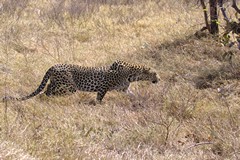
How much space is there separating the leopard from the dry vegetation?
13 cm

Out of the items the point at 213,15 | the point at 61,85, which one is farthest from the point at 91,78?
the point at 213,15

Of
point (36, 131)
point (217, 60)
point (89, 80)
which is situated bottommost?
point (217, 60)

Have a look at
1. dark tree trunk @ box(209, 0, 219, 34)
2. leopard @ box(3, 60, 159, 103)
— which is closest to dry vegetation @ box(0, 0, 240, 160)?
leopard @ box(3, 60, 159, 103)

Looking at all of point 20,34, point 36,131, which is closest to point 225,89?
point 36,131

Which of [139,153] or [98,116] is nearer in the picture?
[139,153]

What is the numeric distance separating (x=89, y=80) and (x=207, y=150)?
2753mm

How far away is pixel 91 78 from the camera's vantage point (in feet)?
24.3

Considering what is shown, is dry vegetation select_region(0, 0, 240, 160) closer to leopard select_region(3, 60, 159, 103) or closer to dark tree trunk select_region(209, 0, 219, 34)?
leopard select_region(3, 60, 159, 103)

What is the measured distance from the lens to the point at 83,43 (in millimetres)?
10375

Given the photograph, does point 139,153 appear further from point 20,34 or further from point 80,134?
point 20,34

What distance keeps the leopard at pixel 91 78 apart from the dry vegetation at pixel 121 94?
0.13 metres

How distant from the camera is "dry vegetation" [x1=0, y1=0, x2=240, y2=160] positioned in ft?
15.8

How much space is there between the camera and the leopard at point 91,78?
7.18 metres

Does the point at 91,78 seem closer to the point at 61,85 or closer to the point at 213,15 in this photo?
the point at 61,85
